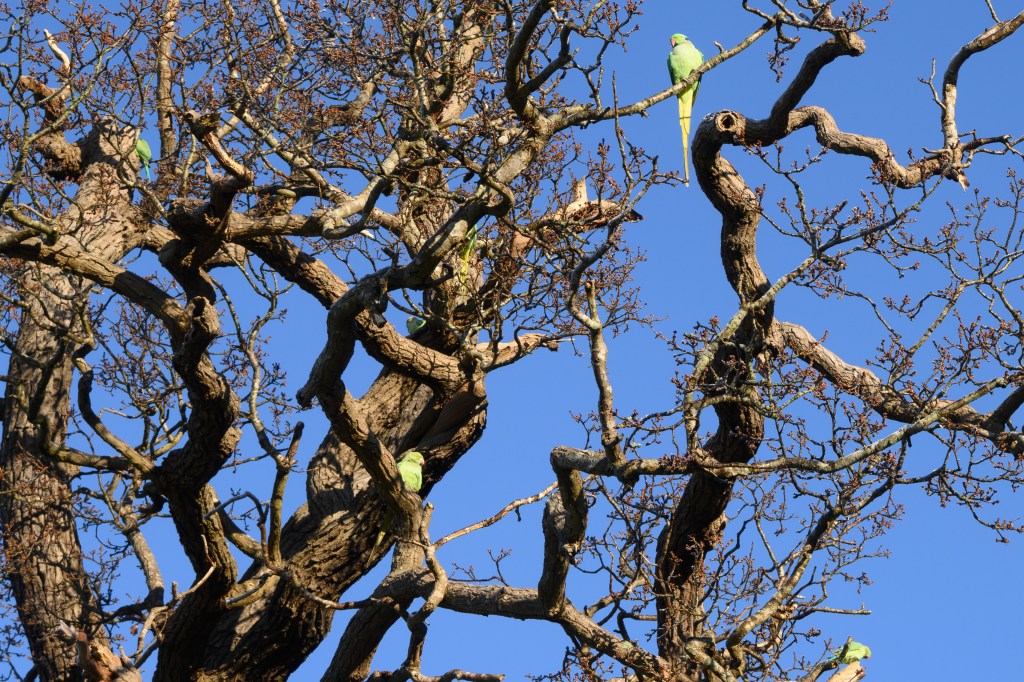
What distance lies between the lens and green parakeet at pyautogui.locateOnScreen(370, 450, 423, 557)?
6695 millimetres

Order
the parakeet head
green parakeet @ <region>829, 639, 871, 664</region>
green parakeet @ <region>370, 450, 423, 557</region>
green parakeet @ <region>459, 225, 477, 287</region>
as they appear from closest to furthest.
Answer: green parakeet @ <region>829, 639, 871, 664</region> → green parakeet @ <region>459, 225, 477, 287</region> → green parakeet @ <region>370, 450, 423, 557</region> → the parakeet head

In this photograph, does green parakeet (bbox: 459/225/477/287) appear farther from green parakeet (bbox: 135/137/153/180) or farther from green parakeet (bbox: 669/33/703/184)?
green parakeet (bbox: 135/137/153/180)

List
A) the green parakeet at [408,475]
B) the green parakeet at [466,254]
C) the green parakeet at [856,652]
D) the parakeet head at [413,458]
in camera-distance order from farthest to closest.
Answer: the parakeet head at [413,458], the green parakeet at [408,475], the green parakeet at [466,254], the green parakeet at [856,652]

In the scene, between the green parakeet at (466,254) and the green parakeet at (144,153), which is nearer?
the green parakeet at (466,254)

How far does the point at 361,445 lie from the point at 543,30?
2.27 metres

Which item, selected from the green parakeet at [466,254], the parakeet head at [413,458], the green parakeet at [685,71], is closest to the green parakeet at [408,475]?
the parakeet head at [413,458]

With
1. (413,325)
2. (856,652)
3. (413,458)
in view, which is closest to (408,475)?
(413,458)

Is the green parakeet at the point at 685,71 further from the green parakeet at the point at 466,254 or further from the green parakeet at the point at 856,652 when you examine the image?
the green parakeet at the point at 856,652

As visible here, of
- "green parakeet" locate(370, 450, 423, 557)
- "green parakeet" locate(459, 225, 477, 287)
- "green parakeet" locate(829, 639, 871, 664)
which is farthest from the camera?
"green parakeet" locate(370, 450, 423, 557)

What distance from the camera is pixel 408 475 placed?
6.75 metres

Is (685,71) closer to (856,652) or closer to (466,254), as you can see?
(466,254)

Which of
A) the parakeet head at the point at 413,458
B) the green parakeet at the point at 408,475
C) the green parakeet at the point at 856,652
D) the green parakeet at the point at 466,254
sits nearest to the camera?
the green parakeet at the point at 856,652

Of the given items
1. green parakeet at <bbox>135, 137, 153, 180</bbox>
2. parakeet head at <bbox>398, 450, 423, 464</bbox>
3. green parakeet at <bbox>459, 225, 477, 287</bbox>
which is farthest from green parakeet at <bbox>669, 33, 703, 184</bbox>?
green parakeet at <bbox>135, 137, 153, 180</bbox>

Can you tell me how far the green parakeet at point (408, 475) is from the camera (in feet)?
22.0
